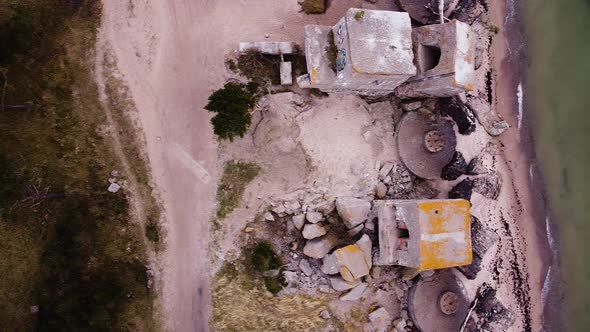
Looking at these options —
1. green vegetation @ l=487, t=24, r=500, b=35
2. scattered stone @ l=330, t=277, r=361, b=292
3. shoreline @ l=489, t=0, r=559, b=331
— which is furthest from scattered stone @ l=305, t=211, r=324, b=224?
green vegetation @ l=487, t=24, r=500, b=35

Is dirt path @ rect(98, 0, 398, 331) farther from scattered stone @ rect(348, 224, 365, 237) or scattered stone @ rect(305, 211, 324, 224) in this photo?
scattered stone @ rect(348, 224, 365, 237)

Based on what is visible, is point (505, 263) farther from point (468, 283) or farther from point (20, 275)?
point (20, 275)

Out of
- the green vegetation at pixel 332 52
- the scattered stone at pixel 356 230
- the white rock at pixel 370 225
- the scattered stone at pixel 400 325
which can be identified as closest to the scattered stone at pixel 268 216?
the scattered stone at pixel 356 230

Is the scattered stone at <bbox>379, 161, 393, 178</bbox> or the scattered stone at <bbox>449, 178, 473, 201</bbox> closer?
the scattered stone at <bbox>379, 161, 393, 178</bbox>

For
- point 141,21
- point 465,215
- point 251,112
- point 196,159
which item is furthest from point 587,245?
point 141,21

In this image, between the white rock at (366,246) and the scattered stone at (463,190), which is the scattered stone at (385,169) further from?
the scattered stone at (463,190)

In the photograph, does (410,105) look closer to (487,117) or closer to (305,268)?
(487,117)
